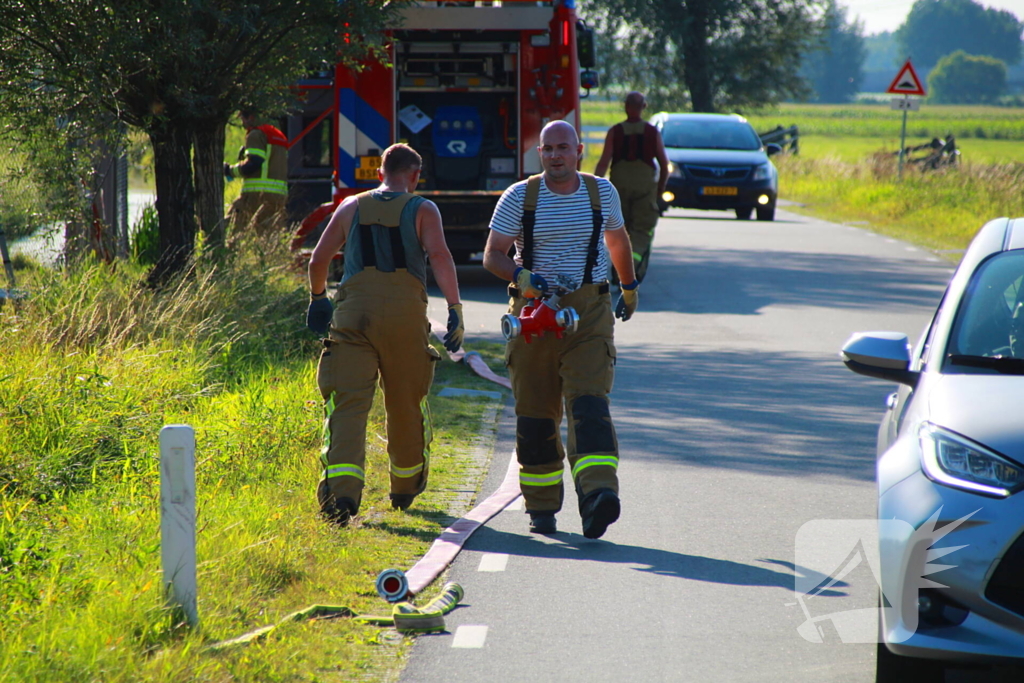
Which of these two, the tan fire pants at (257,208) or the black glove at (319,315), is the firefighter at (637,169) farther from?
the black glove at (319,315)

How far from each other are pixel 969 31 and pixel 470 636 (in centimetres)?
20412

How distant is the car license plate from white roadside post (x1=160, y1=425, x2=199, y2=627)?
19.2m

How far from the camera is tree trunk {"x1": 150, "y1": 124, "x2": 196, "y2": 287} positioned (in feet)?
36.2

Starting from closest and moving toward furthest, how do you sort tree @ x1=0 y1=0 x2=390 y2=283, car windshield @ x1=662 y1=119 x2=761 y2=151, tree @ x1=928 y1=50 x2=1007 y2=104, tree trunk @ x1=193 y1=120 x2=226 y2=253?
tree @ x1=0 y1=0 x2=390 y2=283 → tree trunk @ x1=193 y1=120 x2=226 y2=253 → car windshield @ x1=662 y1=119 x2=761 y2=151 → tree @ x1=928 y1=50 x2=1007 y2=104

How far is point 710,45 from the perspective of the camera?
136ft

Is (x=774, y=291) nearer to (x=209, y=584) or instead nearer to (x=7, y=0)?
(x=7, y=0)

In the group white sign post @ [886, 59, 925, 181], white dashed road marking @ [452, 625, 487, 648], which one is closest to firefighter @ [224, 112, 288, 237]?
white dashed road marking @ [452, 625, 487, 648]

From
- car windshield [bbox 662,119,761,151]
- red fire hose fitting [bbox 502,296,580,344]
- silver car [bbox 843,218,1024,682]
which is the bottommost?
silver car [bbox 843,218,1024,682]

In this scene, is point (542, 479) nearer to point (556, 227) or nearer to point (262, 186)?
point (556, 227)

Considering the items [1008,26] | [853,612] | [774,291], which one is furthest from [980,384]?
[1008,26]

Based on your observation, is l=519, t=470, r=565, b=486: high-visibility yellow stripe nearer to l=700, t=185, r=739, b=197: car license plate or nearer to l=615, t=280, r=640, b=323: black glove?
l=615, t=280, r=640, b=323: black glove

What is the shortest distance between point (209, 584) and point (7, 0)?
21.3 ft

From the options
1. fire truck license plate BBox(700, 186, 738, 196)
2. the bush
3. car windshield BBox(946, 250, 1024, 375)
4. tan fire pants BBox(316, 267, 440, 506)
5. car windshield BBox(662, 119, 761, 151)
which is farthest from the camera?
car windshield BBox(662, 119, 761, 151)

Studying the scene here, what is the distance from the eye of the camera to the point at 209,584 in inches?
184
